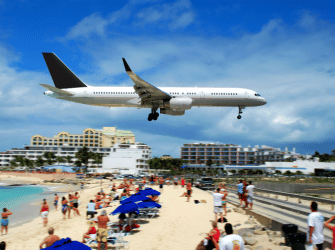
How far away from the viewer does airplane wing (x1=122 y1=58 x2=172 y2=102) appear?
25778mm

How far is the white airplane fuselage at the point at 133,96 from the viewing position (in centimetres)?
2939

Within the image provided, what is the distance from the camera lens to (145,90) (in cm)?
2742

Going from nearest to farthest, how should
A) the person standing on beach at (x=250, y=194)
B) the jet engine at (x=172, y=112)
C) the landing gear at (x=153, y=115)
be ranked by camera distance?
the person standing on beach at (x=250, y=194) → the jet engine at (x=172, y=112) → the landing gear at (x=153, y=115)

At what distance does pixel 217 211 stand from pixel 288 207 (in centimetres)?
449

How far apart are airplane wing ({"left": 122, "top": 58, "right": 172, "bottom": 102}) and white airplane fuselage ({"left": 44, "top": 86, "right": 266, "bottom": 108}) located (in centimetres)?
118

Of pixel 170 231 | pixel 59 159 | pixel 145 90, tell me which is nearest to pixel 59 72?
pixel 145 90

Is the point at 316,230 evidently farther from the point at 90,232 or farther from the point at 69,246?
the point at 90,232

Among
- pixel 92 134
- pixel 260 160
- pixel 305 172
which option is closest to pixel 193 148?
pixel 260 160

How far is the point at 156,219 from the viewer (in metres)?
18.4

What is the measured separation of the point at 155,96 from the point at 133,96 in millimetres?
2703

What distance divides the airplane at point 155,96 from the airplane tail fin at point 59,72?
17 centimetres

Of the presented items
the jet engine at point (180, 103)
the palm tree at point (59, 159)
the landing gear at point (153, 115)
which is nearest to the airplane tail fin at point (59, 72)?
the landing gear at point (153, 115)

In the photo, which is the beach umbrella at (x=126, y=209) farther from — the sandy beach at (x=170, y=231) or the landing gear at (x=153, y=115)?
the landing gear at (x=153, y=115)

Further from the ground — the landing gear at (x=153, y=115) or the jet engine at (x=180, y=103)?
the jet engine at (x=180, y=103)
